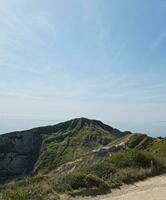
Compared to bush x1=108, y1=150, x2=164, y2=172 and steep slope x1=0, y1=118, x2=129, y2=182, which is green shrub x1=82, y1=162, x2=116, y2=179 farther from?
steep slope x1=0, y1=118, x2=129, y2=182

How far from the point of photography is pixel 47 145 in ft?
431

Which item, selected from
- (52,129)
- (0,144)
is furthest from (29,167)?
(52,129)

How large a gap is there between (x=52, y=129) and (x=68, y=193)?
453 feet

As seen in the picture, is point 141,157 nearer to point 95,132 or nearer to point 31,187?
point 31,187

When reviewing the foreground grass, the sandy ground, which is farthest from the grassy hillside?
the sandy ground

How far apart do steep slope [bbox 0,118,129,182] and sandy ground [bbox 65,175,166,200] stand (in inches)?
3123

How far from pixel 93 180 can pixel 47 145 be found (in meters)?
116

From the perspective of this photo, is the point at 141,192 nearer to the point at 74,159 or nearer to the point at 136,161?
the point at 136,161

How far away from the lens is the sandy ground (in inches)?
612

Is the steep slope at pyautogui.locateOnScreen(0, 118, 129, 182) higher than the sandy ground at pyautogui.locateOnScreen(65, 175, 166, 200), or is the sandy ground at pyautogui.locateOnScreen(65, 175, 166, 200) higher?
the steep slope at pyautogui.locateOnScreen(0, 118, 129, 182)

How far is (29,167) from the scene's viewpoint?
118 meters

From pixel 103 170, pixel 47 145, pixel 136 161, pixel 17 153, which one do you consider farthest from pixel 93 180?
pixel 47 145

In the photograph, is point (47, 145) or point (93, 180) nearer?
point (93, 180)

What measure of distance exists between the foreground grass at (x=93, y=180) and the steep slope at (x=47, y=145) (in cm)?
7580
